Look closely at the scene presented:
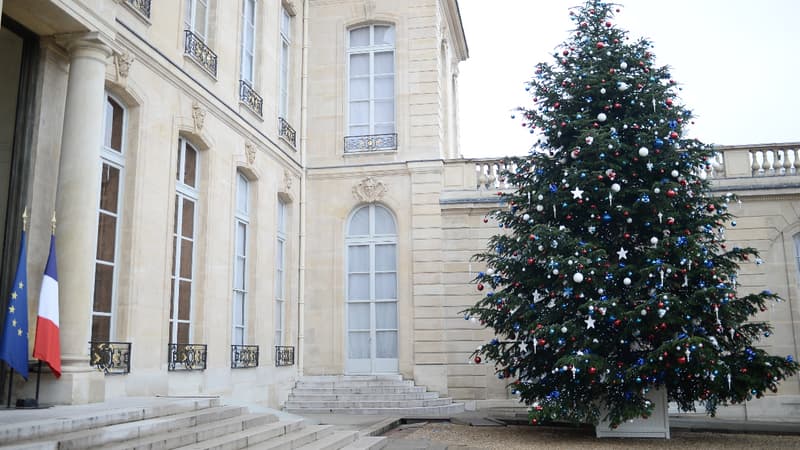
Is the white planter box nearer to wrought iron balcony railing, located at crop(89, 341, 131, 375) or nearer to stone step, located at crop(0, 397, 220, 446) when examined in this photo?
stone step, located at crop(0, 397, 220, 446)

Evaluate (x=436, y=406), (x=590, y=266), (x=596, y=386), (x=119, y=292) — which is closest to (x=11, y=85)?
(x=119, y=292)

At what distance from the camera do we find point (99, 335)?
7012mm

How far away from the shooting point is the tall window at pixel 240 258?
32.7ft

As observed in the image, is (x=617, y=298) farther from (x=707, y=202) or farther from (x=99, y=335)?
(x=99, y=335)

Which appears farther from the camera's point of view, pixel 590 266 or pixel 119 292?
pixel 590 266

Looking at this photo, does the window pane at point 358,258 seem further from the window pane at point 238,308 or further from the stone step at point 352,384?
the window pane at point 238,308

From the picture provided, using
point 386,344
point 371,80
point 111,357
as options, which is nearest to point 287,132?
point 371,80

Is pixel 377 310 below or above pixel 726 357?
above

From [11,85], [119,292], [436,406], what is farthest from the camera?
[436,406]

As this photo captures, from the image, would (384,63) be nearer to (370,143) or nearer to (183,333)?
(370,143)

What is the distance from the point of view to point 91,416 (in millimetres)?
4984

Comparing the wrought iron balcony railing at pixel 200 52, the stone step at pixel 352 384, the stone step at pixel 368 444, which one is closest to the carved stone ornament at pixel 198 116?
the wrought iron balcony railing at pixel 200 52

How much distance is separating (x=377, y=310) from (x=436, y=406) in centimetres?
197

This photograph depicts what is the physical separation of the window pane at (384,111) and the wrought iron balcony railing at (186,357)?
18.8 ft
